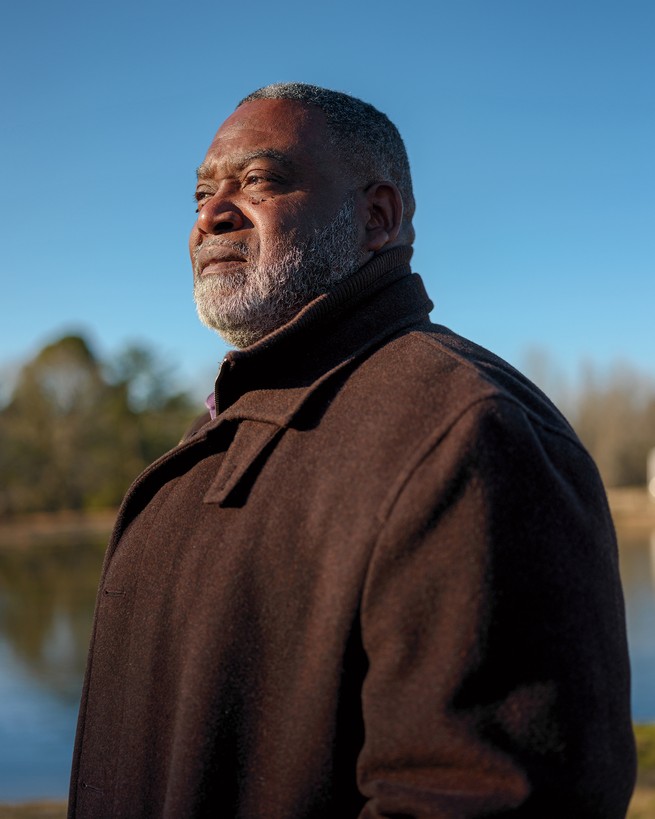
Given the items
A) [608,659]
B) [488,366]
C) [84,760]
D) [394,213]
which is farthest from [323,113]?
[84,760]

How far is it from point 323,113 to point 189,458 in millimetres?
936

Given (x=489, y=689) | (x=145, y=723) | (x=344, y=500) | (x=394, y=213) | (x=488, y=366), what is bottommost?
(x=145, y=723)

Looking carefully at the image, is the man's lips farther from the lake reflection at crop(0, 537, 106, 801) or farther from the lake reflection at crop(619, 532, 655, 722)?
the lake reflection at crop(619, 532, 655, 722)

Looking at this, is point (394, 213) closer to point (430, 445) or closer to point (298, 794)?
point (430, 445)

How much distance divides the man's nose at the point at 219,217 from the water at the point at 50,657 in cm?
634

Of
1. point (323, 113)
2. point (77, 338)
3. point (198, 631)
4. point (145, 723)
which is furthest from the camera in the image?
point (77, 338)

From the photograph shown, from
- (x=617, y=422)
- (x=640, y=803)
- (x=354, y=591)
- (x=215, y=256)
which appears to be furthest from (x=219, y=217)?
(x=617, y=422)

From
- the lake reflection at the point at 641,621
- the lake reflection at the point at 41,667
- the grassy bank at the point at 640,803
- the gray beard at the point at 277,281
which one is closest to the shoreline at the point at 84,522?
the lake reflection at the point at 641,621

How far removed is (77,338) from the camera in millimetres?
48250

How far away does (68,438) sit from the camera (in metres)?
44.1

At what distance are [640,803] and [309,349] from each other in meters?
4.93

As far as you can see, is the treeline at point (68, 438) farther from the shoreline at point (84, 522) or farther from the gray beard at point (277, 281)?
the gray beard at point (277, 281)

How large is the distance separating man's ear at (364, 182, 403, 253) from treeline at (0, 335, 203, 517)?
1648 inches

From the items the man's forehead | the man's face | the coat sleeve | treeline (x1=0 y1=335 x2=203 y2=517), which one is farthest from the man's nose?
treeline (x1=0 y1=335 x2=203 y2=517)
